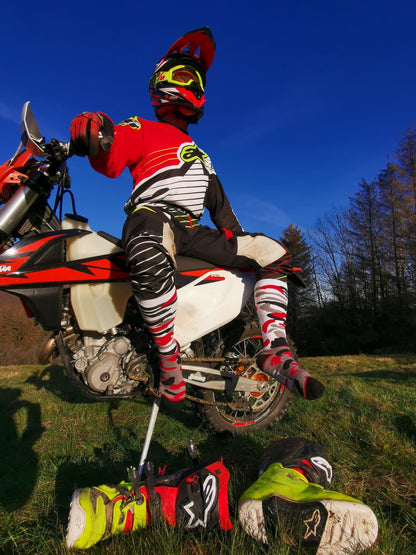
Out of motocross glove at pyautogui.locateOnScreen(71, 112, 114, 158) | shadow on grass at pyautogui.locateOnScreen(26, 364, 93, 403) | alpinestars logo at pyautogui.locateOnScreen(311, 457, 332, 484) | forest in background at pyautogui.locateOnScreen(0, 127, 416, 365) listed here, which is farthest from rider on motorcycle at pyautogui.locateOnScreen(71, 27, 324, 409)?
forest in background at pyautogui.locateOnScreen(0, 127, 416, 365)

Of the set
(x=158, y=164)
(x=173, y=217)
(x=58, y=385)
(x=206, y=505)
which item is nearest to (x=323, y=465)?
(x=206, y=505)

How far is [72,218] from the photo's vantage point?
1.94 metres

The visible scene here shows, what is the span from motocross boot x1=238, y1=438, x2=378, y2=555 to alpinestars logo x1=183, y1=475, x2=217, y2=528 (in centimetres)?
15

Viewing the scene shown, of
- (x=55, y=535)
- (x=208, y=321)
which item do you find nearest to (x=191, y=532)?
(x=55, y=535)

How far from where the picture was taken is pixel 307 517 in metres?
0.94

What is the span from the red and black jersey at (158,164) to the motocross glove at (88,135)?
0.45ft

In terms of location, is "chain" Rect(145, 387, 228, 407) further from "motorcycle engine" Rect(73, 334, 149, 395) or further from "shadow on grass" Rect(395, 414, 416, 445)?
"shadow on grass" Rect(395, 414, 416, 445)

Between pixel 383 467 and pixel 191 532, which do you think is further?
pixel 383 467

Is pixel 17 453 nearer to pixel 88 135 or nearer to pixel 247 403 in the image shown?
pixel 247 403

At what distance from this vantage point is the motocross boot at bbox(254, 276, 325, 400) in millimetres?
1415

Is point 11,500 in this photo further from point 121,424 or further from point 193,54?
point 193,54

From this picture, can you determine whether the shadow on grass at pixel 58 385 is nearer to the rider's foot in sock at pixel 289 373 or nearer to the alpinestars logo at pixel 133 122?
the rider's foot in sock at pixel 289 373

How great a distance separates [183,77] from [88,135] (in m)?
0.98

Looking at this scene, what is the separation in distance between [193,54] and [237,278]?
1.54 meters
